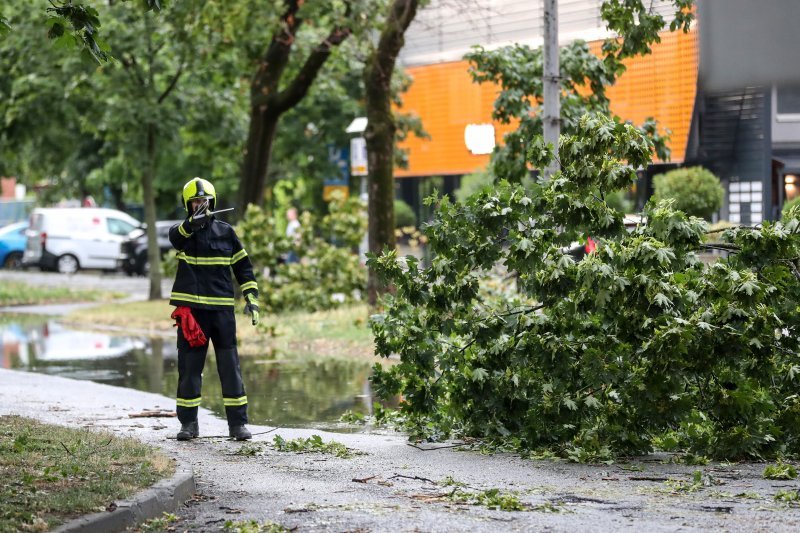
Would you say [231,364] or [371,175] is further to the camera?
[371,175]

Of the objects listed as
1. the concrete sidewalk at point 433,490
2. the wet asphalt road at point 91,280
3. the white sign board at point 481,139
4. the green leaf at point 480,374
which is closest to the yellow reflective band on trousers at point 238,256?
the concrete sidewalk at point 433,490

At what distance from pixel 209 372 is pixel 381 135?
4845 mm

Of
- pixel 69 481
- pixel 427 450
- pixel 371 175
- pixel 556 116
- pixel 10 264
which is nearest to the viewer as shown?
pixel 69 481

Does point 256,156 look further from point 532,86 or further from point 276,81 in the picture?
point 532,86

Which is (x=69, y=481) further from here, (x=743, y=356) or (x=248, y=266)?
(x=743, y=356)

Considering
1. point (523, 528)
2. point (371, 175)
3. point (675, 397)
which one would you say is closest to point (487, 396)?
point (675, 397)

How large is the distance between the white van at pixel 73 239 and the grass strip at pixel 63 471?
101ft

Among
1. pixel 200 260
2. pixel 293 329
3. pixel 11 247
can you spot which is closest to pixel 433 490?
pixel 200 260

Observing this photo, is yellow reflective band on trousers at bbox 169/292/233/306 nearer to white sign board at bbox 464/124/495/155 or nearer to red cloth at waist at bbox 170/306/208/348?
red cloth at waist at bbox 170/306/208/348

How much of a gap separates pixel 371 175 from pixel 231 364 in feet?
29.7

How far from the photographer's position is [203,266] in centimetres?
968

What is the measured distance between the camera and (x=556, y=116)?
489 inches

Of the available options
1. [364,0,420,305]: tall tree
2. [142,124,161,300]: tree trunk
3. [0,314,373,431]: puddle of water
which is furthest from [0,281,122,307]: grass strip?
[364,0,420,305]: tall tree

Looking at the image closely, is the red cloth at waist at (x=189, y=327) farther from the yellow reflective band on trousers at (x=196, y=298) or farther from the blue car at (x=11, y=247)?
the blue car at (x=11, y=247)
